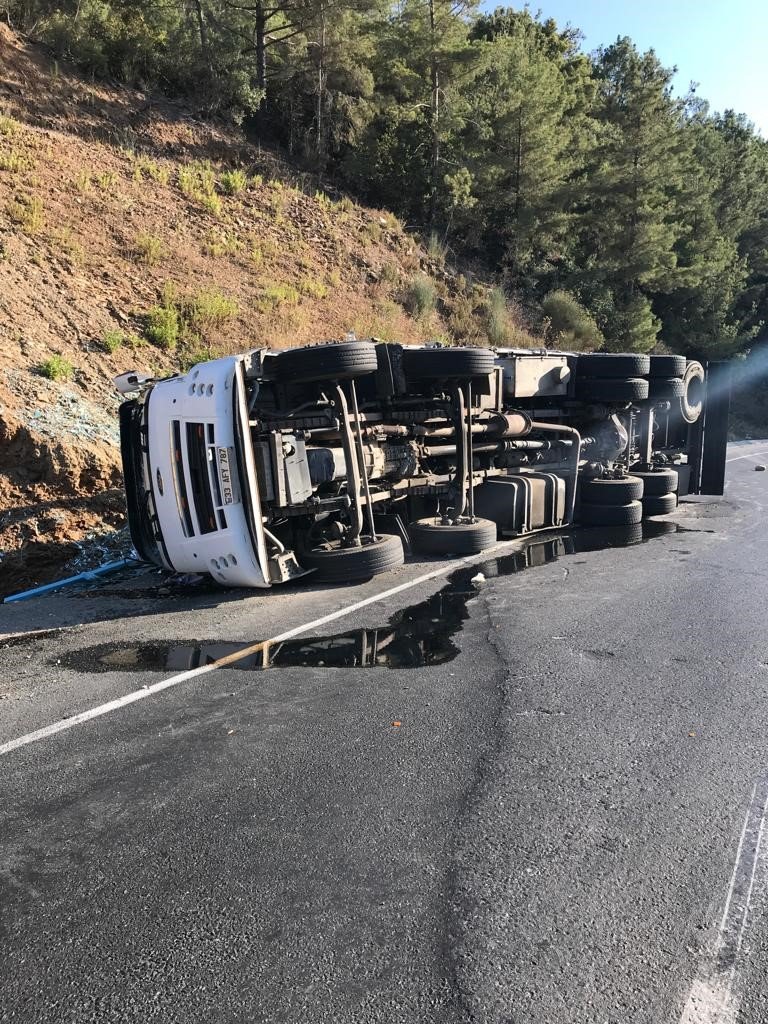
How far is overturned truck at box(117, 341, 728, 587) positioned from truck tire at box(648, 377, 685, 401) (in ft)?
0.07

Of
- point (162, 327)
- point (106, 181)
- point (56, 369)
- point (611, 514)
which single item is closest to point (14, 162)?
point (106, 181)

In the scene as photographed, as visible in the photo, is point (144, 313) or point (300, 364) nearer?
point (300, 364)

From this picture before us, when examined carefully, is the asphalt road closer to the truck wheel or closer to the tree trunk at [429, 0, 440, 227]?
the truck wheel

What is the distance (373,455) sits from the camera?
7.00 m

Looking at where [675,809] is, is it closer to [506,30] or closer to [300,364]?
[300,364]

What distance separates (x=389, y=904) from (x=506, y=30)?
133 feet

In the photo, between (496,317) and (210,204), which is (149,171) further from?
(496,317)

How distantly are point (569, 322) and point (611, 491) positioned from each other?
17624 millimetres

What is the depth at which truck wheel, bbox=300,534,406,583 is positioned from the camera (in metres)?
6.12

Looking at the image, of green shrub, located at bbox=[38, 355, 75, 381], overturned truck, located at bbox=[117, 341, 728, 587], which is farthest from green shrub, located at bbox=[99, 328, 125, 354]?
overturned truck, located at bbox=[117, 341, 728, 587]

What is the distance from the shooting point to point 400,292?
20.6m

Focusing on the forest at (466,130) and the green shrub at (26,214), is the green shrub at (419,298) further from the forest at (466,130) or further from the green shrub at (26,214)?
the green shrub at (26,214)

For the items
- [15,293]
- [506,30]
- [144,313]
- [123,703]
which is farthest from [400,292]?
[506,30]

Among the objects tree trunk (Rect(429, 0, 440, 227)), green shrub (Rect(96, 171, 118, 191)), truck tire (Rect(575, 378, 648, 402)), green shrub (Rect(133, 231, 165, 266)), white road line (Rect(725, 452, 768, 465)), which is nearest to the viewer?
truck tire (Rect(575, 378, 648, 402))
